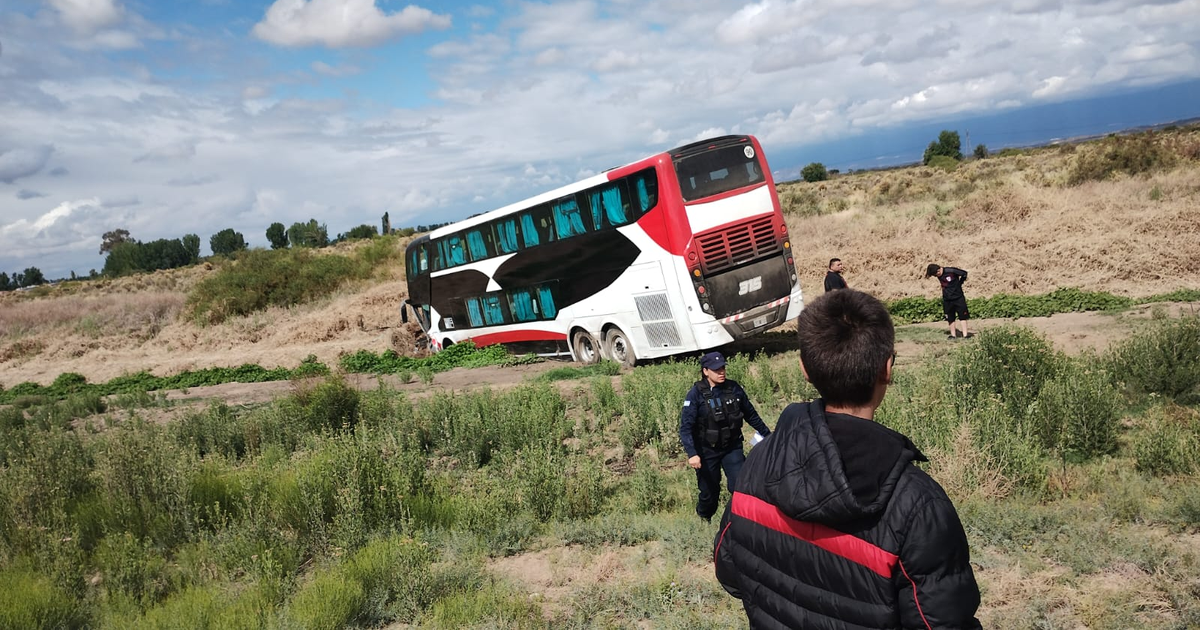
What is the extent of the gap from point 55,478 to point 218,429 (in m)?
3.75

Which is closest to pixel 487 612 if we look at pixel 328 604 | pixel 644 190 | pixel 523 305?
pixel 328 604

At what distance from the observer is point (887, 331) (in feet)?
7.18

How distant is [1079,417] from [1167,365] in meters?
2.62

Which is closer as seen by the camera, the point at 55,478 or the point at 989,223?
the point at 55,478

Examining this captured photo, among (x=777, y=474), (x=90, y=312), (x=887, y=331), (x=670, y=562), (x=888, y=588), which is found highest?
(x=90, y=312)

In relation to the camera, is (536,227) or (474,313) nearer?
(536,227)

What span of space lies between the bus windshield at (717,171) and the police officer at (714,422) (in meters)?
8.73

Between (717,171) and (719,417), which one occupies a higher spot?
(717,171)

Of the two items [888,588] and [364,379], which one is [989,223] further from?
[888,588]

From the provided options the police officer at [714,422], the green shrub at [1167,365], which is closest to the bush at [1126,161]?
the green shrub at [1167,365]

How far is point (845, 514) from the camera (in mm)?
1965

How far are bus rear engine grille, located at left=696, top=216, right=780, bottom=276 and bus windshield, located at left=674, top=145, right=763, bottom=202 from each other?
758 millimetres

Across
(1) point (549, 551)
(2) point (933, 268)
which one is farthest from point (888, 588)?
(2) point (933, 268)

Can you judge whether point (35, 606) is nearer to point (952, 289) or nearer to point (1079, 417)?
point (1079, 417)
